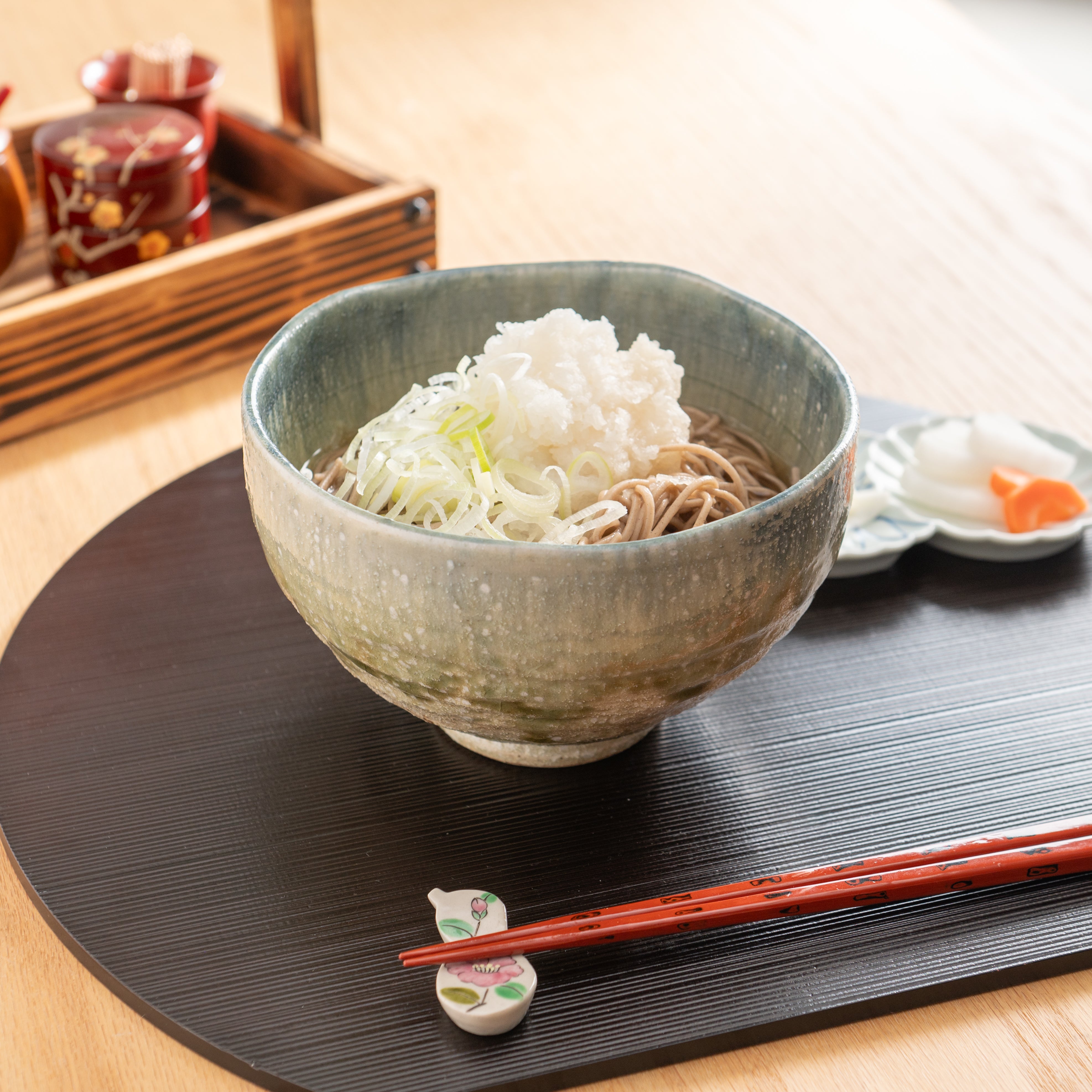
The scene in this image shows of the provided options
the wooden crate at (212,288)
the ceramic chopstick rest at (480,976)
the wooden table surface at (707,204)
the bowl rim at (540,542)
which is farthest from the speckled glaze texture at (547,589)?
the wooden crate at (212,288)

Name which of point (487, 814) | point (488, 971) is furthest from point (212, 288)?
point (488, 971)

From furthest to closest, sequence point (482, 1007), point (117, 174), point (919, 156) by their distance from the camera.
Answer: point (919, 156)
point (117, 174)
point (482, 1007)

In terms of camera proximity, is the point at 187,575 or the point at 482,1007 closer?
the point at 482,1007

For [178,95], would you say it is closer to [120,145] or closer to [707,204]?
[120,145]

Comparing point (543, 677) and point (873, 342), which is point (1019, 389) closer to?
point (873, 342)

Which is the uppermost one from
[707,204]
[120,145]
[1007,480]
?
[120,145]

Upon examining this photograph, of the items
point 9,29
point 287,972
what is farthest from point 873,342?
point 9,29

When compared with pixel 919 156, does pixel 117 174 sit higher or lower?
higher

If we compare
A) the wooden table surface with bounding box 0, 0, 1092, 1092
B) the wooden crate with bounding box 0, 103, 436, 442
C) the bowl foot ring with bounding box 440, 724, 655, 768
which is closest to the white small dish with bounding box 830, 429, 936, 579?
the bowl foot ring with bounding box 440, 724, 655, 768

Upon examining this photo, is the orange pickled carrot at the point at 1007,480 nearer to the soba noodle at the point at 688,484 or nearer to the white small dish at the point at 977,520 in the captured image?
the white small dish at the point at 977,520
